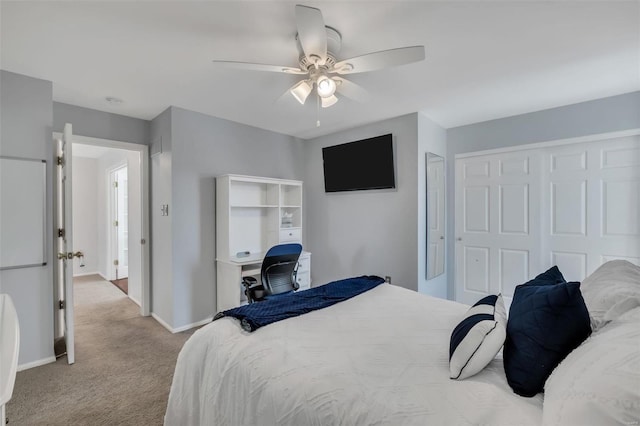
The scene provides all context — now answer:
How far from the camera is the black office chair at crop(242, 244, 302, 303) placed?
2865 millimetres

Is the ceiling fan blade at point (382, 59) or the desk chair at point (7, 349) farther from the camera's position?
the ceiling fan blade at point (382, 59)

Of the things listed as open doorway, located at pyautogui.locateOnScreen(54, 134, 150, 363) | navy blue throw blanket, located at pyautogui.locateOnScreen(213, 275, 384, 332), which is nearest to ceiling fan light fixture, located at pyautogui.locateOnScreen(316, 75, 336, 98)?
navy blue throw blanket, located at pyautogui.locateOnScreen(213, 275, 384, 332)

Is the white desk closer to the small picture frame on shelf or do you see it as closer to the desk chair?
the small picture frame on shelf

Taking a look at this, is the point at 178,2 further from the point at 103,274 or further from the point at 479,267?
the point at 103,274

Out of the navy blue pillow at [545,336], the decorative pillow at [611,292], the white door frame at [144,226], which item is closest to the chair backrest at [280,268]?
the white door frame at [144,226]

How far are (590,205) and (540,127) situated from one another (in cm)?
99

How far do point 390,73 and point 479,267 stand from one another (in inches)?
108

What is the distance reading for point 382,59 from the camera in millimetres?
1649

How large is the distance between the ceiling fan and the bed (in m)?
1.51

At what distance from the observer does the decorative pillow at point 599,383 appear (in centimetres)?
68

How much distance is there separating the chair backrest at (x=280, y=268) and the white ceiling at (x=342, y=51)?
157 centimetres

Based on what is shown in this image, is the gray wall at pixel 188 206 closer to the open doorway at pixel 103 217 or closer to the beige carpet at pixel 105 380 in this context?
the beige carpet at pixel 105 380

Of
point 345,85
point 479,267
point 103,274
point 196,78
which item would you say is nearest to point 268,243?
point 196,78

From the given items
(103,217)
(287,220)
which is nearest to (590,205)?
(287,220)
